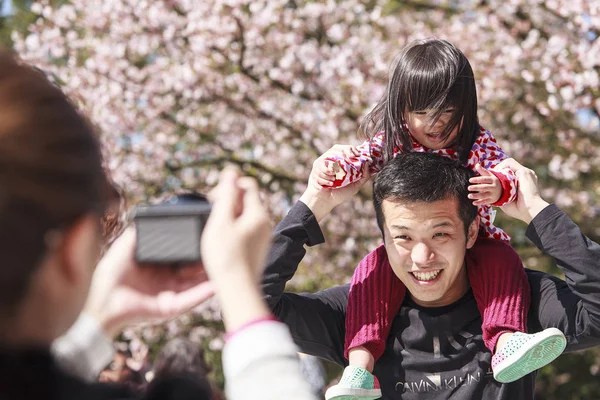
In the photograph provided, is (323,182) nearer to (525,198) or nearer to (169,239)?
(525,198)

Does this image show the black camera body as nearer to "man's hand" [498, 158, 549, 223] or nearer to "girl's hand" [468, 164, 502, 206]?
"girl's hand" [468, 164, 502, 206]

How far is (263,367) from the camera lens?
1055mm

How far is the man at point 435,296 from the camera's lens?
7.13ft

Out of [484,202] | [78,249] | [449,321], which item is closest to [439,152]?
[484,202]

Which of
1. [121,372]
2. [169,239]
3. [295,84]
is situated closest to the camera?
[169,239]

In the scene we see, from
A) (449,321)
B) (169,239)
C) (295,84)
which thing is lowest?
(449,321)

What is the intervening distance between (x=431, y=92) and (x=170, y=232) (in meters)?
1.29

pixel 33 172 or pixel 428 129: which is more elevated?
pixel 33 172

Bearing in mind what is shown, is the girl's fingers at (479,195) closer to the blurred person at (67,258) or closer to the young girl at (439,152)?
the young girl at (439,152)

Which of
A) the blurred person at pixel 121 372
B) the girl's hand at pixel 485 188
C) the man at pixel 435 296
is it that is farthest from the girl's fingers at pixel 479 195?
the blurred person at pixel 121 372

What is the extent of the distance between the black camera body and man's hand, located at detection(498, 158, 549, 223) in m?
1.25

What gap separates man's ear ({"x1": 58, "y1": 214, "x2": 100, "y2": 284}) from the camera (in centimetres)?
93

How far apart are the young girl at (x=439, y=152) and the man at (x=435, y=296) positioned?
47mm

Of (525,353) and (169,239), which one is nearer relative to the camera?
(169,239)
